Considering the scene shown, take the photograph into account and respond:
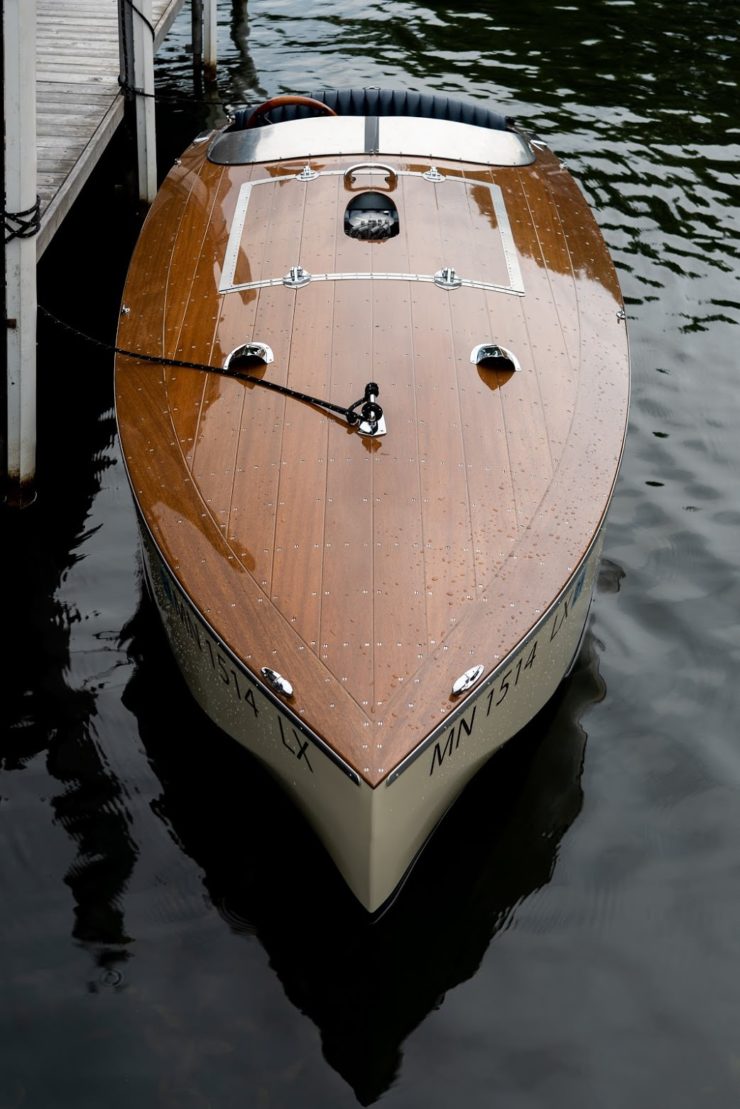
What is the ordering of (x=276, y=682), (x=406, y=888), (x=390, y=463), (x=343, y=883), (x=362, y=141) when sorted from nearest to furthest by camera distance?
(x=276, y=682)
(x=343, y=883)
(x=406, y=888)
(x=390, y=463)
(x=362, y=141)

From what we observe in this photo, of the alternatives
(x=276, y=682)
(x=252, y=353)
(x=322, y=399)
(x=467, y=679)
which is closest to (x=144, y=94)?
(x=252, y=353)

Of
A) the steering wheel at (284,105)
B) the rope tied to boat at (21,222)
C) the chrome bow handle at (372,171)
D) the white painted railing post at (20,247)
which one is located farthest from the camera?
the steering wheel at (284,105)

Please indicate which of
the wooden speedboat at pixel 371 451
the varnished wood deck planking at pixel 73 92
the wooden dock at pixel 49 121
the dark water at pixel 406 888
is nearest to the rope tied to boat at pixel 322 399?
the wooden speedboat at pixel 371 451

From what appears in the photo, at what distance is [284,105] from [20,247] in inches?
107

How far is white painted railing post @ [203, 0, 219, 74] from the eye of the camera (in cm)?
1058

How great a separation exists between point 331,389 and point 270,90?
7635mm

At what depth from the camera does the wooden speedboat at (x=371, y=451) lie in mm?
3596

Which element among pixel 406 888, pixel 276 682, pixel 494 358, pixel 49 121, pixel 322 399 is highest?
pixel 49 121

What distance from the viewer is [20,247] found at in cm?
518

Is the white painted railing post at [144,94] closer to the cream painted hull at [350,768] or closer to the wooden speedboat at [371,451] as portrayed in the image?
the wooden speedboat at [371,451]

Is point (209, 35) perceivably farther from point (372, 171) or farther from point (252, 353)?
point (252, 353)

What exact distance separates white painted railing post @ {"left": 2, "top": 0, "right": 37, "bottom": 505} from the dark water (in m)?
0.36

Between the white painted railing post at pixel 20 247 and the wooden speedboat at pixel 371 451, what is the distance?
1.77 feet

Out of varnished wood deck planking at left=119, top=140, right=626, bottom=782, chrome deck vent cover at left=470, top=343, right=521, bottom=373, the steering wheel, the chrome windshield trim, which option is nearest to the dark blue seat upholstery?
the steering wheel
